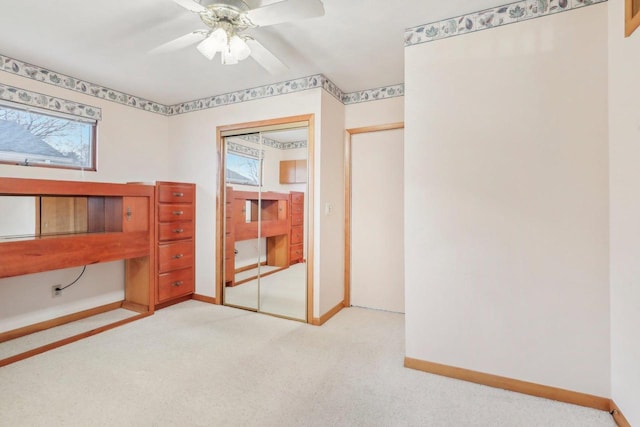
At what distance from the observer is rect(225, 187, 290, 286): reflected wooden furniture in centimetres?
322

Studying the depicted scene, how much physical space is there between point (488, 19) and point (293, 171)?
1984 millimetres

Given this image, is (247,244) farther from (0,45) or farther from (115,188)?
(0,45)

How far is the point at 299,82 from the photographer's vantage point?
9.57ft

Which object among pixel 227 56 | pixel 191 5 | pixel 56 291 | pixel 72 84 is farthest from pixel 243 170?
pixel 56 291

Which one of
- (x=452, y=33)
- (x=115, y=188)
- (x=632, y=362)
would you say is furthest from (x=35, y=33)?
(x=632, y=362)

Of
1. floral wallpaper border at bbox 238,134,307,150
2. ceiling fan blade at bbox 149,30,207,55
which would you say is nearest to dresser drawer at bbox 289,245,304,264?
floral wallpaper border at bbox 238,134,307,150

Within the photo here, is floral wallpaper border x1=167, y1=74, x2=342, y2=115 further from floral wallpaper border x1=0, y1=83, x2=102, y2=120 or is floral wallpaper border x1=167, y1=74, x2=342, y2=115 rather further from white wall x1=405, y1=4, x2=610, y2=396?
white wall x1=405, y1=4, x2=610, y2=396

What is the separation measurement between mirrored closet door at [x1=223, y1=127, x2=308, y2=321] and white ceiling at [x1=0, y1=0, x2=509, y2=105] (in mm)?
692

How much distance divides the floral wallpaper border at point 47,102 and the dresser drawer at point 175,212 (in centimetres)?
114

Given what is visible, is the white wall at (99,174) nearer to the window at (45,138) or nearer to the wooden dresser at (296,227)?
the window at (45,138)

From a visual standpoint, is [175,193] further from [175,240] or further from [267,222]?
[267,222]

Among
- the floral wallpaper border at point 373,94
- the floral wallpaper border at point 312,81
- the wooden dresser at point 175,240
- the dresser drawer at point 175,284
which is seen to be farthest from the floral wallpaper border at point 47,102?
the floral wallpaper border at point 373,94

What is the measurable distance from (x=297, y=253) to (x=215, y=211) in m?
1.10

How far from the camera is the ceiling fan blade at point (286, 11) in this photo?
142cm
